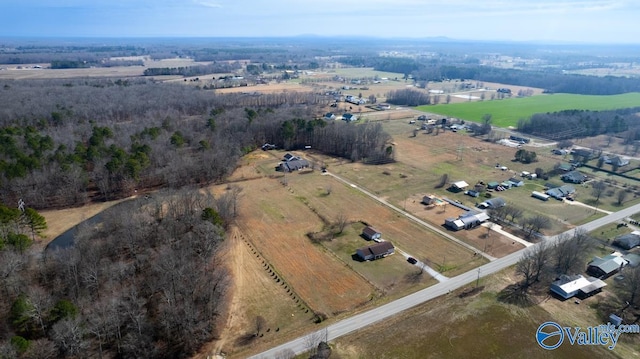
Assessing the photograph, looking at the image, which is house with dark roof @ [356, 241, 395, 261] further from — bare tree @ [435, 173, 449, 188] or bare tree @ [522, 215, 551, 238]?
bare tree @ [435, 173, 449, 188]

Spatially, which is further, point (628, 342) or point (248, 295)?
point (248, 295)

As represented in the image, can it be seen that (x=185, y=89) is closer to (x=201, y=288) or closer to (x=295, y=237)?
(x=295, y=237)

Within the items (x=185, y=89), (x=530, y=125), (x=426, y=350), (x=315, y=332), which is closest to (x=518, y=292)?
(x=426, y=350)

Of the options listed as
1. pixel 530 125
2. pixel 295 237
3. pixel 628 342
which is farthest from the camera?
pixel 530 125

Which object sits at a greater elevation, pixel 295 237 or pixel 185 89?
pixel 185 89

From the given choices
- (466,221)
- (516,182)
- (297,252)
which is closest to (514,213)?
(466,221)

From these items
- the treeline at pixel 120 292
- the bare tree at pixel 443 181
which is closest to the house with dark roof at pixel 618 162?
the bare tree at pixel 443 181
